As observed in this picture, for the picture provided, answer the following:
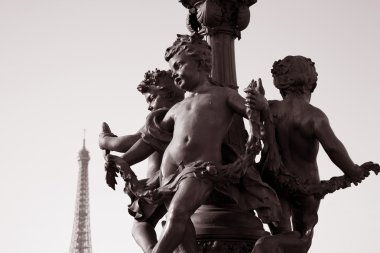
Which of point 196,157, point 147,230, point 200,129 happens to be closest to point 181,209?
point 196,157

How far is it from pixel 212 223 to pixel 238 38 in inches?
112

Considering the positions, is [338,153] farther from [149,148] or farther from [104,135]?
[104,135]

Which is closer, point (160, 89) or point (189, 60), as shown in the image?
point (189, 60)

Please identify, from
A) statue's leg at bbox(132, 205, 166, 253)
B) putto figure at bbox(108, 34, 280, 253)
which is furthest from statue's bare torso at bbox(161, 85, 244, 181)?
statue's leg at bbox(132, 205, 166, 253)

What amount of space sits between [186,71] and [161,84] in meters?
1.38

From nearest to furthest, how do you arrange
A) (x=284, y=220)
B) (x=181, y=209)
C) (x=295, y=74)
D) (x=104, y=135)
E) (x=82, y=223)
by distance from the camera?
(x=181, y=209), (x=284, y=220), (x=295, y=74), (x=104, y=135), (x=82, y=223)

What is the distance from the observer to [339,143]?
10961mm

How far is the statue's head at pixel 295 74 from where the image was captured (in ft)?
37.7

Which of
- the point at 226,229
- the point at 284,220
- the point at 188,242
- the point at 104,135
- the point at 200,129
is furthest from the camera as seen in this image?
the point at 104,135

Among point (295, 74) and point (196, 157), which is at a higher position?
point (295, 74)

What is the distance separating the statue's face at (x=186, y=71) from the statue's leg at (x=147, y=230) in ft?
5.10

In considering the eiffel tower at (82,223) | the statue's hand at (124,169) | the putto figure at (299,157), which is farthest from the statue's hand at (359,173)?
the eiffel tower at (82,223)

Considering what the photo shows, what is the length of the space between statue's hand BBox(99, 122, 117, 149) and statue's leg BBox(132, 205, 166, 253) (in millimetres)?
1129

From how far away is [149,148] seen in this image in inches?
447
